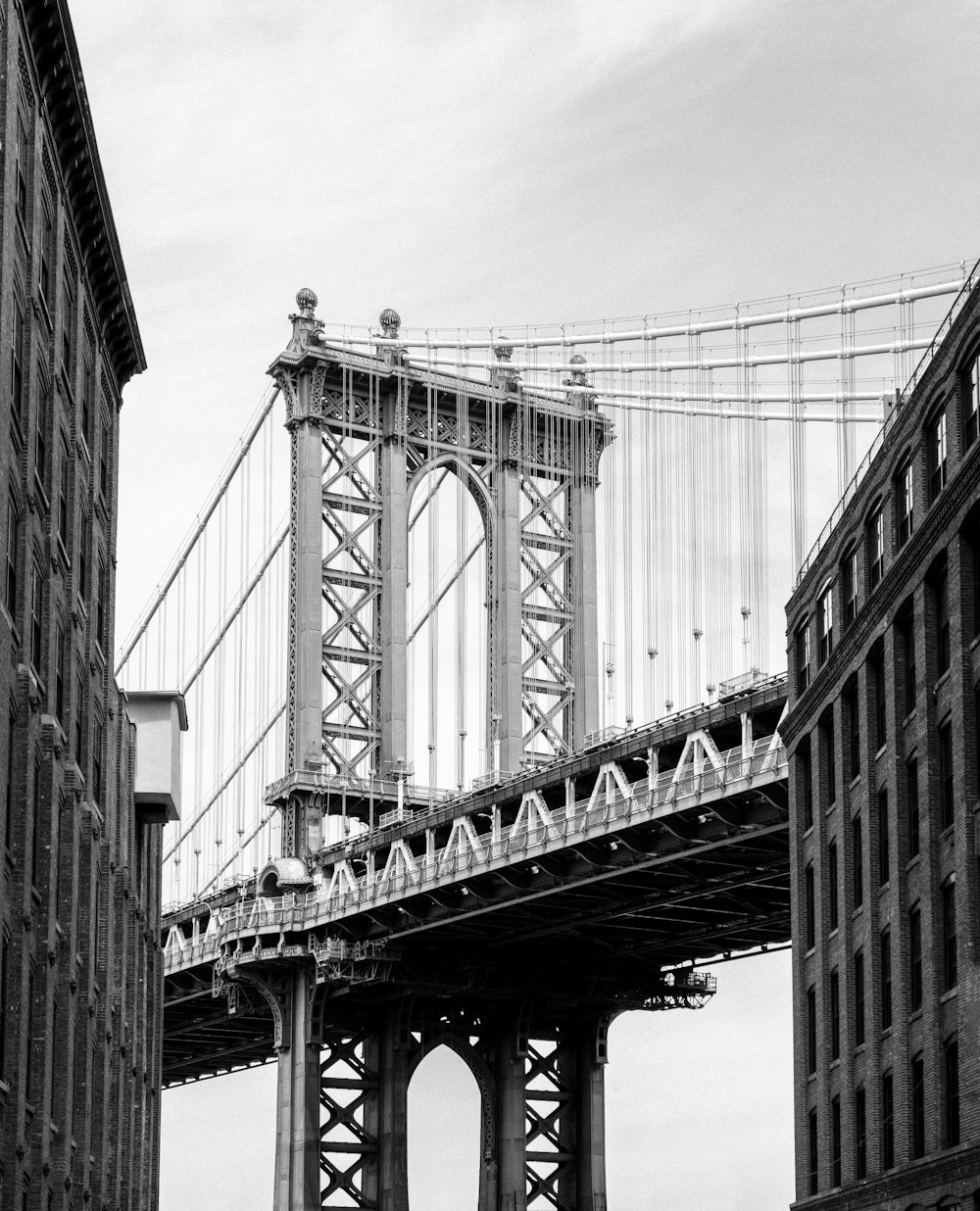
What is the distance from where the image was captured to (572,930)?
110m

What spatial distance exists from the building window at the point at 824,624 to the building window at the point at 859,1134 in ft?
37.2

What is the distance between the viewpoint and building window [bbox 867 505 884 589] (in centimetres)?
6131

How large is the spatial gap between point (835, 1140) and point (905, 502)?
1456 centimetres

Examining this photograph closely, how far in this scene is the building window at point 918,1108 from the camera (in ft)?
179

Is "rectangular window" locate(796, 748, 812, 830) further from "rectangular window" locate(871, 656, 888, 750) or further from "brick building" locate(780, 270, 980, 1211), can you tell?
"rectangular window" locate(871, 656, 888, 750)

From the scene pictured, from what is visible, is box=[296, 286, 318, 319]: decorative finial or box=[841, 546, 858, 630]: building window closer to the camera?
box=[841, 546, 858, 630]: building window

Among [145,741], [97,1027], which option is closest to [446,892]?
[145,741]

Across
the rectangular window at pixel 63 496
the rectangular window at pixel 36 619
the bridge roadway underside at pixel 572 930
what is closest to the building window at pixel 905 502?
the rectangular window at pixel 63 496

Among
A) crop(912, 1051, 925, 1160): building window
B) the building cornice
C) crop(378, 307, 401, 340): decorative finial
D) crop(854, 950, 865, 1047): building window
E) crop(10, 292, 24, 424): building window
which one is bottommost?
crop(912, 1051, 925, 1160): building window

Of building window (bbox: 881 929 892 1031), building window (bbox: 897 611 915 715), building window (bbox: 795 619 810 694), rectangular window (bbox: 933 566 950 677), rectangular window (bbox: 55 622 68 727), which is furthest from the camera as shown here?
building window (bbox: 795 619 810 694)

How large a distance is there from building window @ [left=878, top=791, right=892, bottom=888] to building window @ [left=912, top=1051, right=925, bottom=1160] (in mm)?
5143

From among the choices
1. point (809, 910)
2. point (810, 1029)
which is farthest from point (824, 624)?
point (810, 1029)

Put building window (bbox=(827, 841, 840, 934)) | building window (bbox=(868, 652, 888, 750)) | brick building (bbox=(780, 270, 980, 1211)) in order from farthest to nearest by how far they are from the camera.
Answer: building window (bbox=(827, 841, 840, 934))
building window (bbox=(868, 652, 888, 750))
brick building (bbox=(780, 270, 980, 1211))

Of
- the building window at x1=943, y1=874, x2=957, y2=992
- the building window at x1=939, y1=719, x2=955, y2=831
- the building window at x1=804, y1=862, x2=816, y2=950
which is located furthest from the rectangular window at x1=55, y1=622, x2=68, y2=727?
the building window at x1=804, y1=862, x2=816, y2=950
